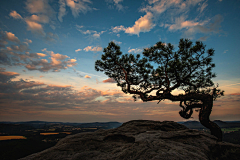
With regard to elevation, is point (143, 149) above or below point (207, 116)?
below

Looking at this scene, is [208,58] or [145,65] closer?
[208,58]

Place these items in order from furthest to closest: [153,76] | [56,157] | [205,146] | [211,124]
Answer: [153,76]
[211,124]
[205,146]
[56,157]

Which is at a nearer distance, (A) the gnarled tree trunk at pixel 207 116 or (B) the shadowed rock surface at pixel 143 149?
(B) the shadowed rock surface at pixel 143 149

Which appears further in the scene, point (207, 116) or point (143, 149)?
point (207, 116)

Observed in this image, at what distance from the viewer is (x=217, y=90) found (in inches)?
667

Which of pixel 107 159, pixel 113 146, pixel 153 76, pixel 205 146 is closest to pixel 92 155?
pixel 107 159

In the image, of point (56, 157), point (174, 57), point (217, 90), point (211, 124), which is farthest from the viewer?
point (174, 57)

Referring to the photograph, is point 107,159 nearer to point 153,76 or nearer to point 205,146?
point 205,146

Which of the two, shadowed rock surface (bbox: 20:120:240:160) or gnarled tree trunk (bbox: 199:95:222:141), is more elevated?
gnarled tree trunk (bbox: 199:95:222:141)

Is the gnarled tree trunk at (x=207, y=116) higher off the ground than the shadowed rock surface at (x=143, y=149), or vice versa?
the gnarled tree trunk at (x=207, y=116)

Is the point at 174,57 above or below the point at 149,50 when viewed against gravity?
below

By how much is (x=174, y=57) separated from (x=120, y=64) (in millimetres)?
8609

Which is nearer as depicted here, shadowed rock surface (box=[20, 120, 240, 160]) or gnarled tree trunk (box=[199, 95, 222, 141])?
shadowed rock surface (box=[20, 120, 240, 160])

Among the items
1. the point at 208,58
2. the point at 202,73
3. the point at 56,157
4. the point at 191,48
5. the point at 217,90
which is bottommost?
the point at 56,157
